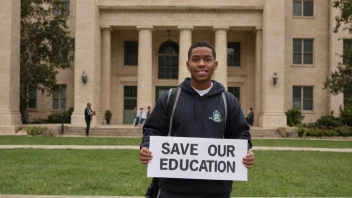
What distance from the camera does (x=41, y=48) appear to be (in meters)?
34.8

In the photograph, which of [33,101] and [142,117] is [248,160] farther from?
[33,101]

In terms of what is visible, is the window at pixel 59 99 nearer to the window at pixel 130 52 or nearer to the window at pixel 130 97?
the window at pixel 130 97

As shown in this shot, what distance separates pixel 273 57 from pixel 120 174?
24398mm

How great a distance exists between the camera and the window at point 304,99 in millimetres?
37562

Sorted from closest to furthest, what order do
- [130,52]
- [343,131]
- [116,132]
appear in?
[343,131]
[116,132]
[130,52]

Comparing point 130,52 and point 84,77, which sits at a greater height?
point 130,52

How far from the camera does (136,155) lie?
15148 mm

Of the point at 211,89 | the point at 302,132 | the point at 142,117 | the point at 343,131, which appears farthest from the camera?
the point at 142,117

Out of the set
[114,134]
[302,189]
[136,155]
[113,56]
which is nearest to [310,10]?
[113,56]

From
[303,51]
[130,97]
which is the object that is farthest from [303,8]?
[130,97]

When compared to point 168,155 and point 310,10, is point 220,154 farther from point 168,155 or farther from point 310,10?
point 310,10

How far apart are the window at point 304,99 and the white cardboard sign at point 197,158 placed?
3486 centimetres

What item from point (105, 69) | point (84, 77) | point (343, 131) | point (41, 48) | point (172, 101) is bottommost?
point (343, 131)

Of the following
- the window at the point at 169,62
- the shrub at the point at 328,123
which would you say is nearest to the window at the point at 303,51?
the shrub at the point at 328,123
